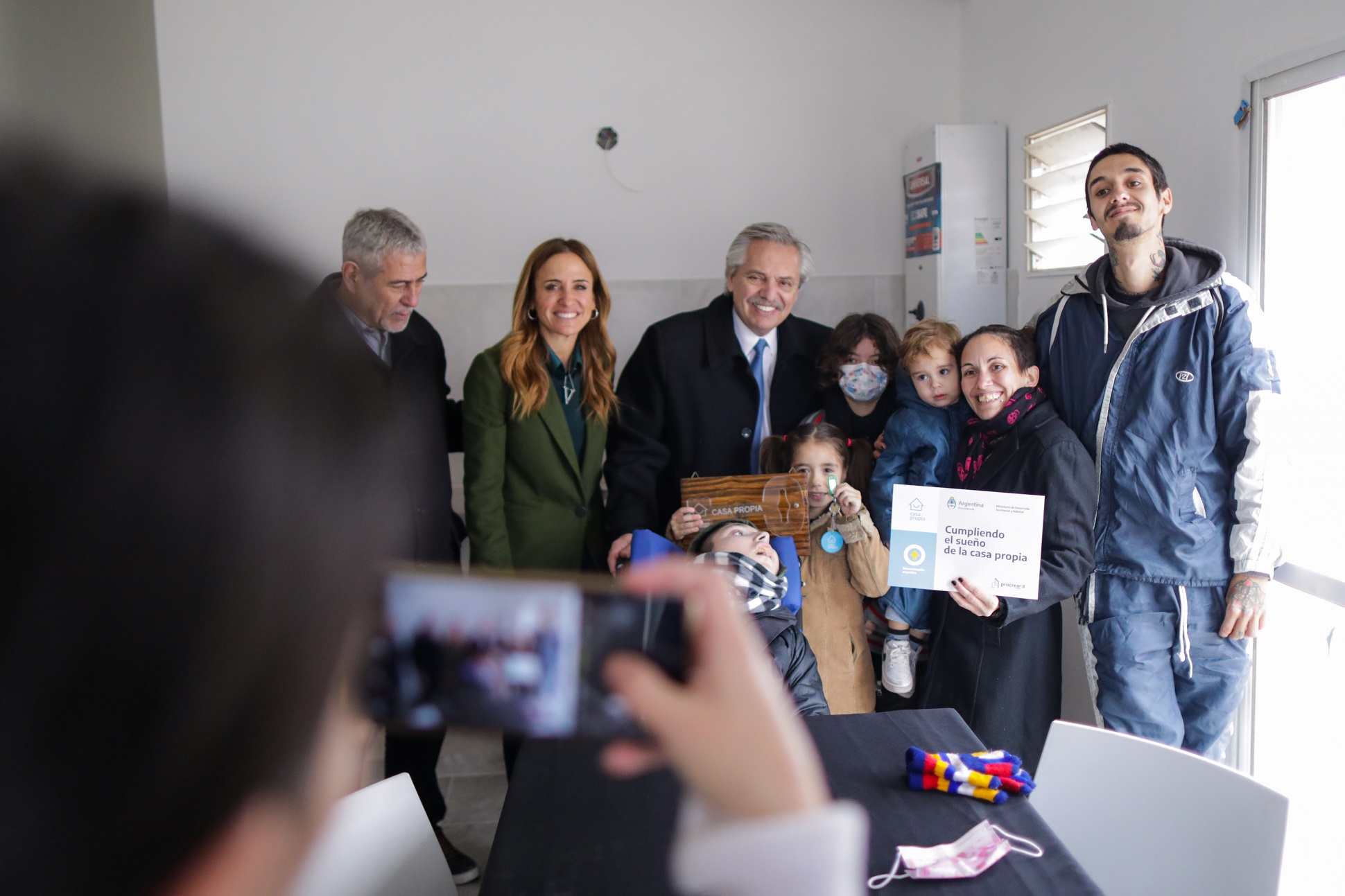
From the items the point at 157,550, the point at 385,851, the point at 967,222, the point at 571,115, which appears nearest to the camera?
the point at 157,550

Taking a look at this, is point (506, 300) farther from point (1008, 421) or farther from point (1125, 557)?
point (1125, 557)

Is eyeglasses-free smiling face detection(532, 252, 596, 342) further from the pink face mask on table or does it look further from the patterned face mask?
the pink face mask on table

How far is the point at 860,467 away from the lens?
291 centimetres

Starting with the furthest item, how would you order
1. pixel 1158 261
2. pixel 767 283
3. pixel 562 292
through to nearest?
1. pixel 767 283
2. pixel 562 292
3. pixel 1158 261

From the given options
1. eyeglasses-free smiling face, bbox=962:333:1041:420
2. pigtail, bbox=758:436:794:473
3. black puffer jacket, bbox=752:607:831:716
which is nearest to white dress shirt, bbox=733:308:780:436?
pigtail, bbox=758:436:794:473

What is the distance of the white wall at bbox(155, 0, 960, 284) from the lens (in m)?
4.22

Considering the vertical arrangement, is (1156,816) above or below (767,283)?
below

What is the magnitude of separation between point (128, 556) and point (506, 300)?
4.24 metres

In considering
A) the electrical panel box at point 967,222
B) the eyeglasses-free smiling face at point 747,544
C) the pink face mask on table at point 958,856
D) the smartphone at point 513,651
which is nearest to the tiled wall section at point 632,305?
the electrical panel box at point 967,222

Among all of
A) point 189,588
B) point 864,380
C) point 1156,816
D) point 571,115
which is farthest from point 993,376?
point 571,115

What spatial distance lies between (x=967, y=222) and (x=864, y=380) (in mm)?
1607

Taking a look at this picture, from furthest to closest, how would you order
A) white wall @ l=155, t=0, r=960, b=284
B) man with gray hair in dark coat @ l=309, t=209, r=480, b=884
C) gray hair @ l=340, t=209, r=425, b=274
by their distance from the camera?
white wall @ l=155, t=0, r=960, b=284, gray hair @ l=340, t=209, r=425, b=274, man with gray hair in dark coat @ l=309, t=209, r=480, b=884

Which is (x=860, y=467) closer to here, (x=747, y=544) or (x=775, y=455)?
(x=775, y=455)

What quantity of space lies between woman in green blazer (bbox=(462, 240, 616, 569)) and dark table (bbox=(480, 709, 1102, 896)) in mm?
1009
